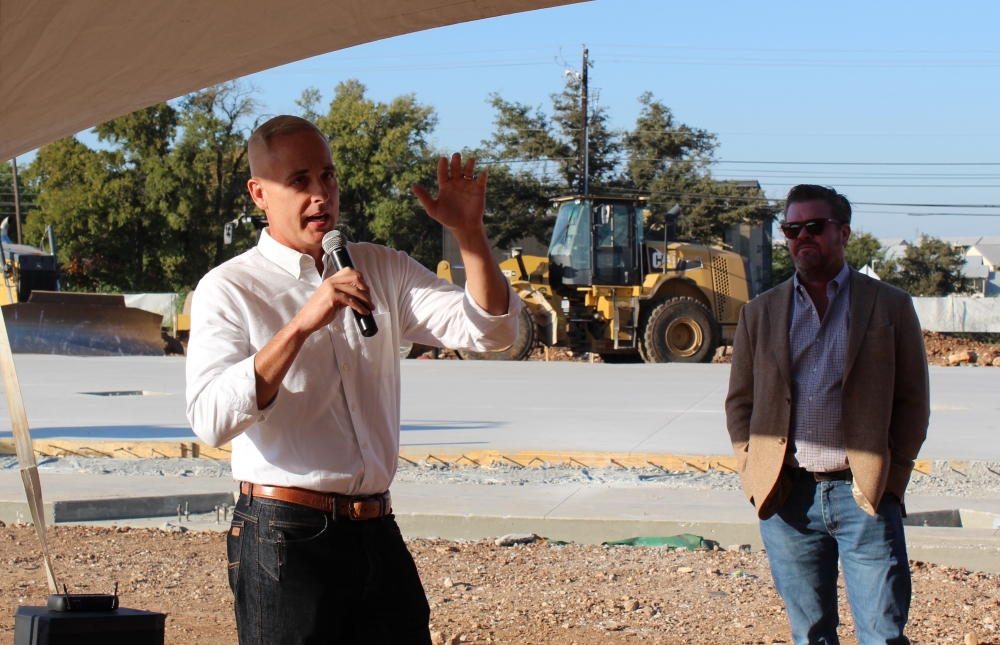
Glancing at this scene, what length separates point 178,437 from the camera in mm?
9609

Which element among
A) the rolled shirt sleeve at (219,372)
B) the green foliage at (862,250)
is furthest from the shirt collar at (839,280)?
the green foliage at (862,250)

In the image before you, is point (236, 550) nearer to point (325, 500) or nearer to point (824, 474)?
point (325, 500)

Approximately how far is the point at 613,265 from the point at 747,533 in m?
15.5

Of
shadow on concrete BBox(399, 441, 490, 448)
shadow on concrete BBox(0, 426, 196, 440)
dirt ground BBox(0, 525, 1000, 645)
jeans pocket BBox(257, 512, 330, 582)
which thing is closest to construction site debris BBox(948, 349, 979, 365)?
shadow on concrete BBox(399, 441, 490, 448)

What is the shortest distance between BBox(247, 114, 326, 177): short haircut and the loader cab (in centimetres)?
1891

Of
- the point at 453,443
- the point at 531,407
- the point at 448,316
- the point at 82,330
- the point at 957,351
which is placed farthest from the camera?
the point at 957,351

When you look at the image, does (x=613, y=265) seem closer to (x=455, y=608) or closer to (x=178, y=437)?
(x=178, y=437)

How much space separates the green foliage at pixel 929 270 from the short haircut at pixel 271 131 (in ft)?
174

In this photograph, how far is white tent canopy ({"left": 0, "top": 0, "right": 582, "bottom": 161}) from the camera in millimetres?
2791

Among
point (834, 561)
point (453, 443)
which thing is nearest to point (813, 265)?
point (834, 561)

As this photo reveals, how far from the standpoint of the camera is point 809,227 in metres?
3.51

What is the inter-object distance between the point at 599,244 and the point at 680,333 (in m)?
2.53

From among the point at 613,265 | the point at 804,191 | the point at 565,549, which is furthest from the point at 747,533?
the point at 613,265

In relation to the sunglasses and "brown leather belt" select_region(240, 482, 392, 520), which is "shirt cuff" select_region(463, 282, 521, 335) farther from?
the sunglasses
